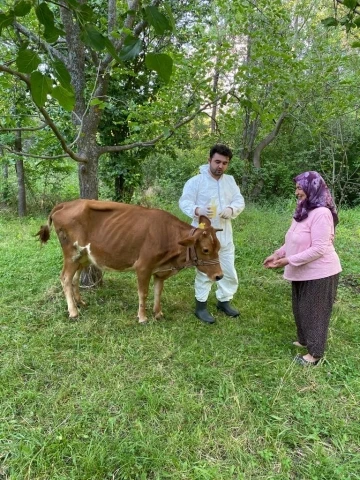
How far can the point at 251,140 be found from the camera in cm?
1259

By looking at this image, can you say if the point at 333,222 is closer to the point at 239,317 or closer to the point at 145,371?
the point at 239,317

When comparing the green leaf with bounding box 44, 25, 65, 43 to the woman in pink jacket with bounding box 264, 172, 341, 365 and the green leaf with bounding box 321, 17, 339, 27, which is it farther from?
the woman in pink jacket with bounding box 264, 172, 341, 365

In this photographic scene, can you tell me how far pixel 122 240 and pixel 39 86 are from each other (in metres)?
3.03

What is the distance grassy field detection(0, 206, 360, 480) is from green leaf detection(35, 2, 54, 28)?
7.56 feet

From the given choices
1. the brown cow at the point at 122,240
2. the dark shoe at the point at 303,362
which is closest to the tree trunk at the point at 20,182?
the brown cow at the point at 122,240

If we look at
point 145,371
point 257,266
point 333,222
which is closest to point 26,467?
point 145,371

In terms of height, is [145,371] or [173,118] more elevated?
[173,118]

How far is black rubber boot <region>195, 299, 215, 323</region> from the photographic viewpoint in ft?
13.2

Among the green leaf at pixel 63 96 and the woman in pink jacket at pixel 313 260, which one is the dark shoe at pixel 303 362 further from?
the green leaf at pixel 63 96

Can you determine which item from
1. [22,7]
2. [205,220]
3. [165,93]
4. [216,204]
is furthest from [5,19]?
[165,93]

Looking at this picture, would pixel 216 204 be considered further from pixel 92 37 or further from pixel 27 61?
pixel 27 61

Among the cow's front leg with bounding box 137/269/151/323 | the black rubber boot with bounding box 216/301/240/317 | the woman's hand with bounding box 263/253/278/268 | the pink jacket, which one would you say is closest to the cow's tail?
the cow's front leg with bounding box 137/269/151/323

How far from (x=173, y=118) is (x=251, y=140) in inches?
353

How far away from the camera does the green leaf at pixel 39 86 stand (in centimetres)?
93
